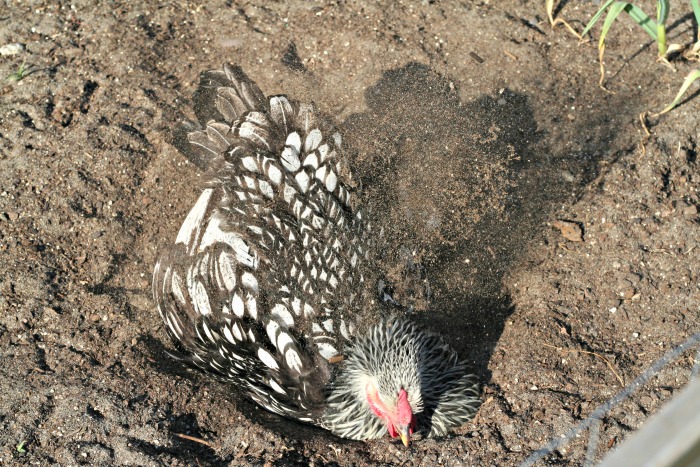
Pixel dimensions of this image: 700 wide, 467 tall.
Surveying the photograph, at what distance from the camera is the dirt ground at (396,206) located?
3.19 m

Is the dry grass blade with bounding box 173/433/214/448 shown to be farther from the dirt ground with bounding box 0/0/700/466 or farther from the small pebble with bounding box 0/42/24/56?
the small pebble with bounding box 0/42/24/56

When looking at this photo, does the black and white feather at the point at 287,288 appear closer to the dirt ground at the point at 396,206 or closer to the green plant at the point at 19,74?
the dirt ground at the point at 396,206

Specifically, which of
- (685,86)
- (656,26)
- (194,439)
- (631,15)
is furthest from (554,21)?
(194,439)

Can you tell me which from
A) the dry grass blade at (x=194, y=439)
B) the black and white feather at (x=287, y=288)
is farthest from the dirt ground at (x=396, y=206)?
the black and white feather at (x=287, y=288)

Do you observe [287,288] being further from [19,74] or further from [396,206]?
[19,74]

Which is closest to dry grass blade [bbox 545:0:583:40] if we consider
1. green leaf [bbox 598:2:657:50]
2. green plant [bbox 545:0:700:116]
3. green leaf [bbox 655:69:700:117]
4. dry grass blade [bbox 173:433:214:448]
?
green plant [bbox 545:0:700:116]

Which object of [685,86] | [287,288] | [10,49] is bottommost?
[10,49]

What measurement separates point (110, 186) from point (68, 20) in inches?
61.4

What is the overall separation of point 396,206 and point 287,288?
3.70 feet

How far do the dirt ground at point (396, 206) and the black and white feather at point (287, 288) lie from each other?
0.20 meters

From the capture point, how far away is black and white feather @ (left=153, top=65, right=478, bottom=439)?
3.17 metres

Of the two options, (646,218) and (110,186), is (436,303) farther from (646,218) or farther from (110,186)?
(110,186)

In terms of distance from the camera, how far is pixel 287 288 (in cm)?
320

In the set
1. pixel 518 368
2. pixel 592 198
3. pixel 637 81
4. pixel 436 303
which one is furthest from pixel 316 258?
pixel 637 81
